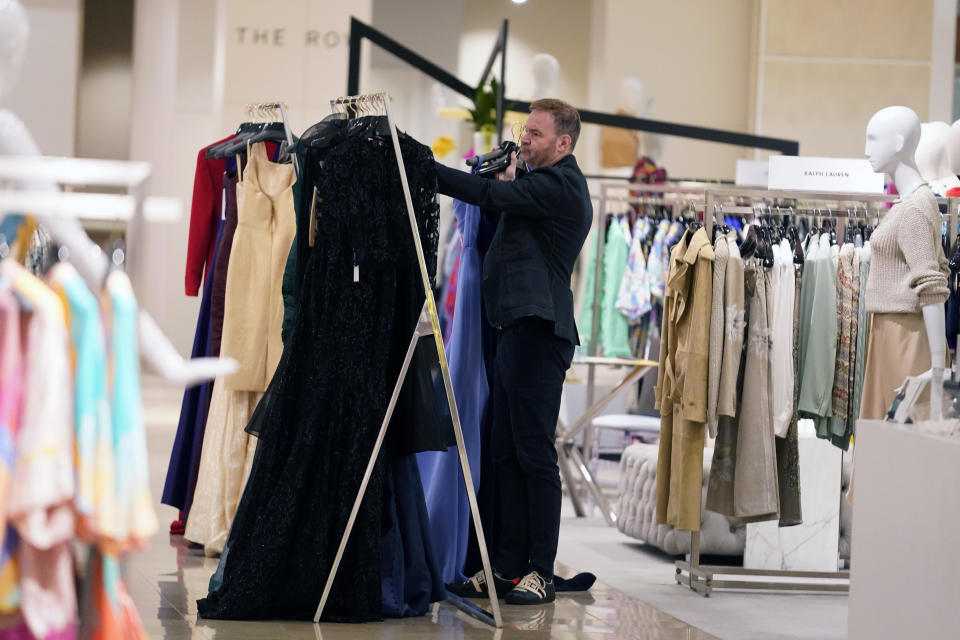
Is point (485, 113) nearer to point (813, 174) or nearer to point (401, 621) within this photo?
point (813, 174)

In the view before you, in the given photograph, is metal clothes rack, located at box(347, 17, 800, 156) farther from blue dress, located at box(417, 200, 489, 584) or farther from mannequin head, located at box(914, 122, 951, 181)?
mannequin head, located at box(914, 122, 951, 181)

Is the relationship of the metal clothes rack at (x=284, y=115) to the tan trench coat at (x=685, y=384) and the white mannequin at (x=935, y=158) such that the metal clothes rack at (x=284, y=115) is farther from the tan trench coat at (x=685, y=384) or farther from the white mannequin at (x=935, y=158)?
the white mannequin at (x=935, y=158)

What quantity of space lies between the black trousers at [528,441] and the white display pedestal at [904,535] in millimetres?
1136

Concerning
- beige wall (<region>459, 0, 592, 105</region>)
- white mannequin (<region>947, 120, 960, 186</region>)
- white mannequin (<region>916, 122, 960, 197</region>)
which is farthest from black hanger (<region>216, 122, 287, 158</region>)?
beige wall (<region>459, 0, 592, 105</region>)

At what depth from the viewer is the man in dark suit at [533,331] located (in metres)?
3.96

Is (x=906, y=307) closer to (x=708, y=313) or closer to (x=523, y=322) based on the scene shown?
(x=708, y=313)

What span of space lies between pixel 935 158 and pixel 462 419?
105 inches

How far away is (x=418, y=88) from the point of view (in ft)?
42.9

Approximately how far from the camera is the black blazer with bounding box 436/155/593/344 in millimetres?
3916

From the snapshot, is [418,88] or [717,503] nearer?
[717,503]

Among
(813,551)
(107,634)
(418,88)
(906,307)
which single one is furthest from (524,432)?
(418,88)

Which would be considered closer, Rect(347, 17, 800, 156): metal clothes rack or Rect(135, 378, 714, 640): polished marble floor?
Rect(135, 378, 714, 640): polished marble floor

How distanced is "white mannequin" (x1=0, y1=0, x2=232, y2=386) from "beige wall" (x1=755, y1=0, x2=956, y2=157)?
30.8 feet

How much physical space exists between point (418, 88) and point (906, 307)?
9.75 m
